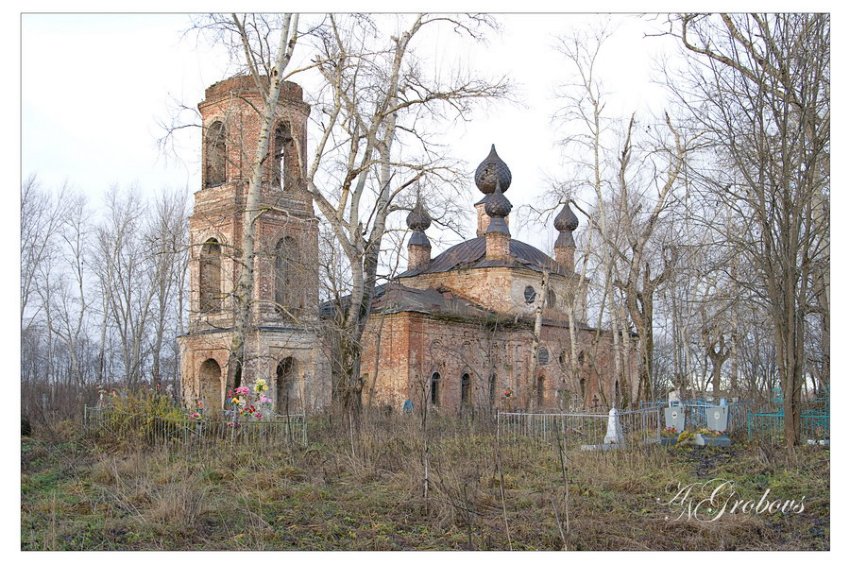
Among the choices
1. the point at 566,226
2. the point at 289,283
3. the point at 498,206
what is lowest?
the point at 289,283

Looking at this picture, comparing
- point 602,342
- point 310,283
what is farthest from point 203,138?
point 602,342

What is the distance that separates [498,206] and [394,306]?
1277 centimetres

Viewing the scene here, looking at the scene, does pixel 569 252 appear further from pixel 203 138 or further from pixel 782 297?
pixel 782 297

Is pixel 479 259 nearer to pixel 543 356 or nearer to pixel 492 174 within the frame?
pixel 492 174

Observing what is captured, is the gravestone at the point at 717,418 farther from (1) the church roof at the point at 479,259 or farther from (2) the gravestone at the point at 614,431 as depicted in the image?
(1) the church roof at the point at 479,259

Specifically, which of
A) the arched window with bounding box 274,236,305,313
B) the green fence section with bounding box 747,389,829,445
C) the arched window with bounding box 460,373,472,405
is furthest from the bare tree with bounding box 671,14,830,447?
the arched window with bounding box 460,373,472,405

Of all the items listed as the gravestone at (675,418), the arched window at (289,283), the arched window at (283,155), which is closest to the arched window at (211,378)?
the arched window at (289,283)

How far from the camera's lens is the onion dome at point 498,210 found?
30953 millimetres

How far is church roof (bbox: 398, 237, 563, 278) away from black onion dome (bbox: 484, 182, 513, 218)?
1.59 metres

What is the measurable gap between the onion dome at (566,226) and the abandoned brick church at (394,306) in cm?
5

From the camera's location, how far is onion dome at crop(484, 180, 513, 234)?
3095cm

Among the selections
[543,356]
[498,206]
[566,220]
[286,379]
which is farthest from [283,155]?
[566,220]

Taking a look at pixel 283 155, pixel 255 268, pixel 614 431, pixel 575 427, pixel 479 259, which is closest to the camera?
pixel 614 431

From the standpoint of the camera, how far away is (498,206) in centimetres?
3086
